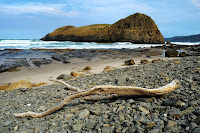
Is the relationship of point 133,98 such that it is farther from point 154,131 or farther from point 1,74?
point 1,74

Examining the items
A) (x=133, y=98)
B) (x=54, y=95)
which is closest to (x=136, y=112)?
(x=133, y=98)

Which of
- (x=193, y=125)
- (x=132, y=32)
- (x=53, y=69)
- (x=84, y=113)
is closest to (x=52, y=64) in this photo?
(x=53, y=69)

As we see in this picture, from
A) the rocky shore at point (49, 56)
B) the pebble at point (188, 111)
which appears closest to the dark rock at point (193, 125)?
the pebble at point (188, 111)

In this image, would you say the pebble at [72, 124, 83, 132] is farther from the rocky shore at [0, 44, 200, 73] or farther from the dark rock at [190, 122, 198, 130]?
the rocky shore at [0, 44, 200, 73]

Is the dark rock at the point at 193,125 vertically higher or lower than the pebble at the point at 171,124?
higher

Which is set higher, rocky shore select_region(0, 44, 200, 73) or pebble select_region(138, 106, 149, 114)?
rocky shore select_region(0, 44, 200, 73)

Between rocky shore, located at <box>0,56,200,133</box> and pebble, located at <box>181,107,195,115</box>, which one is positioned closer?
rocky shore, located at <box>0,56,200,133</box>

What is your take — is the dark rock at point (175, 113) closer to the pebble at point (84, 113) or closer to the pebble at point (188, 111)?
the pebble at point (188, 111)

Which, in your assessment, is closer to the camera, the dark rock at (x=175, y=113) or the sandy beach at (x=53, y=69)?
the dark rock at (x=175, y=113)

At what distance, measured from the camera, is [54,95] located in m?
4.84

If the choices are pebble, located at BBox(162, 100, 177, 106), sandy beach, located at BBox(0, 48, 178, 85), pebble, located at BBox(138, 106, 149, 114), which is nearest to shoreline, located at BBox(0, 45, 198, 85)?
sandy beach, located at BBox(0, 48, 178, 85)

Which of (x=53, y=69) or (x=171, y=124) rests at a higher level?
(x=171, y=124)

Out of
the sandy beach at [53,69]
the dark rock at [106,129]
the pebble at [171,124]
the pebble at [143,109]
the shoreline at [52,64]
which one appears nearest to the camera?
the pebble at [171,124]

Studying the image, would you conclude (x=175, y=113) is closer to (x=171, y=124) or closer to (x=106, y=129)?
(x=171, y=124)
